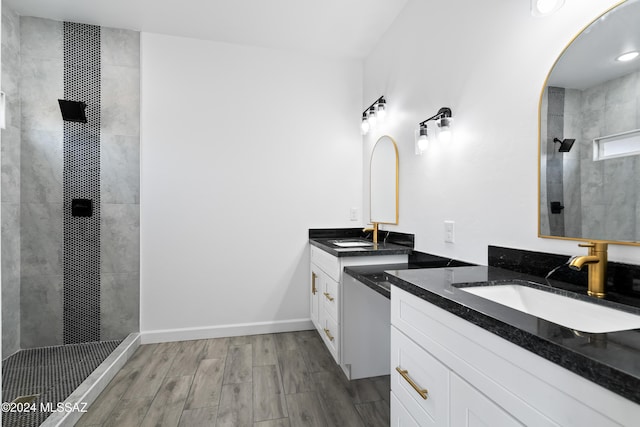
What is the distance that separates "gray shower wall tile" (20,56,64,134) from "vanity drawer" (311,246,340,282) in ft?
7.52

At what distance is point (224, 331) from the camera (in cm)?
281

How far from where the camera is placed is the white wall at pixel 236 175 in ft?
8.87

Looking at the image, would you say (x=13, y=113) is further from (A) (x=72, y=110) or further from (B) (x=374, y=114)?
(B) (x=374, y=114)

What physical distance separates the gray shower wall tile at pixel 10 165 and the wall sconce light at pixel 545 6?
3242 mm

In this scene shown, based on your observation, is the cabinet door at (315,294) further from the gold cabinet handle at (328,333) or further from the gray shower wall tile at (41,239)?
the gray shower wall tile at (41,239)

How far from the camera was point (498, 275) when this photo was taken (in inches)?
51.8

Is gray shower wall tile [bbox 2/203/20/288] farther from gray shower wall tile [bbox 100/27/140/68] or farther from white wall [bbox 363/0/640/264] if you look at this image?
white wall [bbox 363/0/640/264]

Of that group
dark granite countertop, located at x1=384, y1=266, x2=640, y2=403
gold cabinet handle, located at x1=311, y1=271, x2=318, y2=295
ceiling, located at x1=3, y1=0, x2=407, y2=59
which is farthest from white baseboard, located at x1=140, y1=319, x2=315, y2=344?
ceiling, located at x1=3, y1=0, x2=407, y2=59

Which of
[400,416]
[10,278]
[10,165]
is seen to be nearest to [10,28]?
[10,165]

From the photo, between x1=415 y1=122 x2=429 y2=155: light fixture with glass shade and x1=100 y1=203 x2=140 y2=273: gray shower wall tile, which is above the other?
x1=415 y1=122 x2=429 y2=155: light fixture with glass shade

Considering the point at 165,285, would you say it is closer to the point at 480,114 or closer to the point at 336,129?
the point at 336,129

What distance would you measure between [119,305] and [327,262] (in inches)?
72.0

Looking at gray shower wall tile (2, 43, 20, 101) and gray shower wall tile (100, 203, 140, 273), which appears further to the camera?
gray shower wall tile (100, 203, 140, 273)

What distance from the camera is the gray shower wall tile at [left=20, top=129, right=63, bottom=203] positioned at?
2.45 meters
